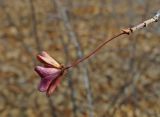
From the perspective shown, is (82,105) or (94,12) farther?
(94,12)

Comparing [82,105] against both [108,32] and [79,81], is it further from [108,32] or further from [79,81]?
[108,32]

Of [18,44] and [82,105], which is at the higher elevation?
[18,44]

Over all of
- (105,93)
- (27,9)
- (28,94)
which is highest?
(27,9)

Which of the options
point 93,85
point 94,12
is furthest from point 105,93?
point 94,12

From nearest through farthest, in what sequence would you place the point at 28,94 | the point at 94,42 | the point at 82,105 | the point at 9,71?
the point at 82,105 → the point at 28,94 → the point at 9,71 → the point at 94,42

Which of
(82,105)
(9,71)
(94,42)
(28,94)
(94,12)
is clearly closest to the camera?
(82,105)

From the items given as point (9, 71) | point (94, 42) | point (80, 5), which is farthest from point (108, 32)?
point (9, 71)
